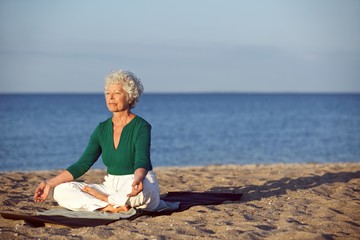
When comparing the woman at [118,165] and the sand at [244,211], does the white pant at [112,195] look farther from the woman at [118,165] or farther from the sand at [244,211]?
the sand at [244,211]

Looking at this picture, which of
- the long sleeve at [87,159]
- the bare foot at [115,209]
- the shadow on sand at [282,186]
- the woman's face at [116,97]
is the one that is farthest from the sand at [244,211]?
the woman's face at [116,97]

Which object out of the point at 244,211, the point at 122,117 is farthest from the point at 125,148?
the point at 244,211

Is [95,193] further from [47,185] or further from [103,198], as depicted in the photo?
[47,185]

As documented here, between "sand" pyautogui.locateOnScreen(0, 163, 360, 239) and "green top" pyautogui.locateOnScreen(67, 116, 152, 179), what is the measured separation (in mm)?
615

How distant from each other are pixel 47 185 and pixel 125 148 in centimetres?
93

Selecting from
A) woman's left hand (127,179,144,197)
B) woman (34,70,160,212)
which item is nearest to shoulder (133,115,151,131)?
woman (34,70,160,212)

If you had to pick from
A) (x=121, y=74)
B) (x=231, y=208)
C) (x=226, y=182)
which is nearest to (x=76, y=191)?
(x=121, y=74)

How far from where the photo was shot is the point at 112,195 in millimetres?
7148

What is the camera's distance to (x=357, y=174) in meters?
10.9

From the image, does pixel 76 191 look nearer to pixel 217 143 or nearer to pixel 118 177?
pixel 118 177

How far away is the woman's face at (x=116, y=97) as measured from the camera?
23.5ft

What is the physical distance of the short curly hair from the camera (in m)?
7.16

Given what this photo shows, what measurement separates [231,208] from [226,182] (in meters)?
2.45

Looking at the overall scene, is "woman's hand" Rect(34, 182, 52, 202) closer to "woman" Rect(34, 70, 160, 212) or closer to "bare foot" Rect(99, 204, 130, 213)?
"woman" Rect(34, 70, 160, 212)
